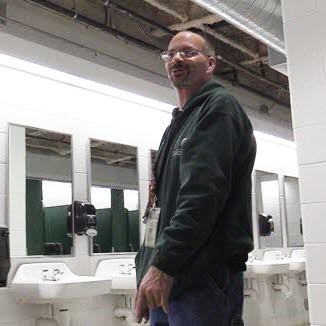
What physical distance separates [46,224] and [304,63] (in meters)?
2.27

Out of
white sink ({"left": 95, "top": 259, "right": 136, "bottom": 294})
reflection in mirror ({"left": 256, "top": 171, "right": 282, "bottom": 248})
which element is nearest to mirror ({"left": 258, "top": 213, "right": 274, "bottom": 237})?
reflection in mirror ({"left": 256, "top": 171, "right": 282, "bottom": 248})

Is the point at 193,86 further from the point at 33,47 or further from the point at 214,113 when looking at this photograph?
the point at 33,47

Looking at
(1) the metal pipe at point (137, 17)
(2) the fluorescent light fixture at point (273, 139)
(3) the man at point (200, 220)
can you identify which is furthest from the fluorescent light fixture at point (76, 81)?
(3) the man at point (200, 220)

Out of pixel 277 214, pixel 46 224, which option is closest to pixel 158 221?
pixel 46 224

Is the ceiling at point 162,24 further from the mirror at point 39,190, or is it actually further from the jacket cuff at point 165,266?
the jacket cuff at point 165,266

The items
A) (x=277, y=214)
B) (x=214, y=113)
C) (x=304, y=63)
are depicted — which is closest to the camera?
(x=214, y=113)

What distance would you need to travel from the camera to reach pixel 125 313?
436 centimetres

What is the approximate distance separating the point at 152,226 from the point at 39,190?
2.59m

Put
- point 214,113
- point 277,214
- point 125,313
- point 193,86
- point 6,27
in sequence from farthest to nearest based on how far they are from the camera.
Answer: point 277,214 < point 125,313 < point 6,27 < point 193,86 < point 214,113

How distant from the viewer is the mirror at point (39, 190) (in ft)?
12.5

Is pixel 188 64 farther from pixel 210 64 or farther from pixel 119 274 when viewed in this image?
pixel 119 274

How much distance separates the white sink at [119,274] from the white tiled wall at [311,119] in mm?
1693

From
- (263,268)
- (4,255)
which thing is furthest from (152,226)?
(263,268)

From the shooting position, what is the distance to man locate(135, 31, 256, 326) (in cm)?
140
